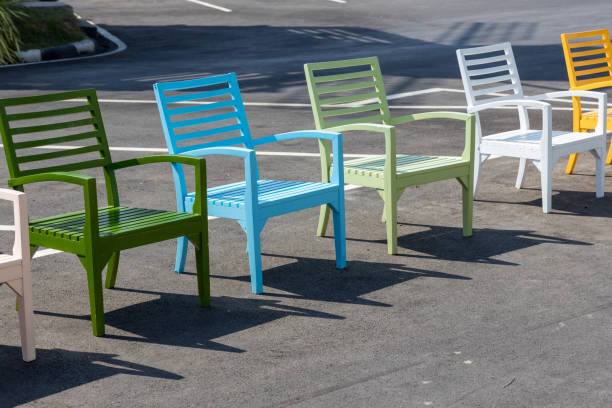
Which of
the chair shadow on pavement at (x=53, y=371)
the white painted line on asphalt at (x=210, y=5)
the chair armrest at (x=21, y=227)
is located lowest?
the white painted line on asphalt at (x=210, y=5)

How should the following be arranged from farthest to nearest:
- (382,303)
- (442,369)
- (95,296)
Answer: (382,303) < (95,296) < (442,369)

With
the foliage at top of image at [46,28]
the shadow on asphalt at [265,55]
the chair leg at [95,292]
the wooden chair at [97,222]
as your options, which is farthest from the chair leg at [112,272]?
the foliage at top of image at [46,28]

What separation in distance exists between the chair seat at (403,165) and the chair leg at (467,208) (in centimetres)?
19

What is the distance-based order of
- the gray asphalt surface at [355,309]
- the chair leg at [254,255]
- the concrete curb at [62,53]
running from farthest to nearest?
Result: the concrete curb at [62,53], the chair leg at [254,255], the gray asphalt surface at [355,309]

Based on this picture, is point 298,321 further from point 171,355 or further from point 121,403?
point 121,403

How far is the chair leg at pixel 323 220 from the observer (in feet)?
22.7

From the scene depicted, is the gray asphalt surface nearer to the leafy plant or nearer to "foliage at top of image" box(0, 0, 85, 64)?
the leafy plant

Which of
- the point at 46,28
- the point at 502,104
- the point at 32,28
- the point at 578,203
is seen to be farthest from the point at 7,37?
the point at 578,203

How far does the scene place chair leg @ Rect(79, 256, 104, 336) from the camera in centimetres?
495

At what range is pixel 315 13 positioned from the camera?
84.5ft

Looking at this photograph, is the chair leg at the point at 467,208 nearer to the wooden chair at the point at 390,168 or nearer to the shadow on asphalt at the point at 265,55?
the wooden chair at the point at 390,168

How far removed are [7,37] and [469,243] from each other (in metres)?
13.1

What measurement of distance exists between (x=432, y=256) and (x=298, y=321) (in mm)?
1488

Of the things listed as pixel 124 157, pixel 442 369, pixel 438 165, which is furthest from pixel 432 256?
pixel 124 157
